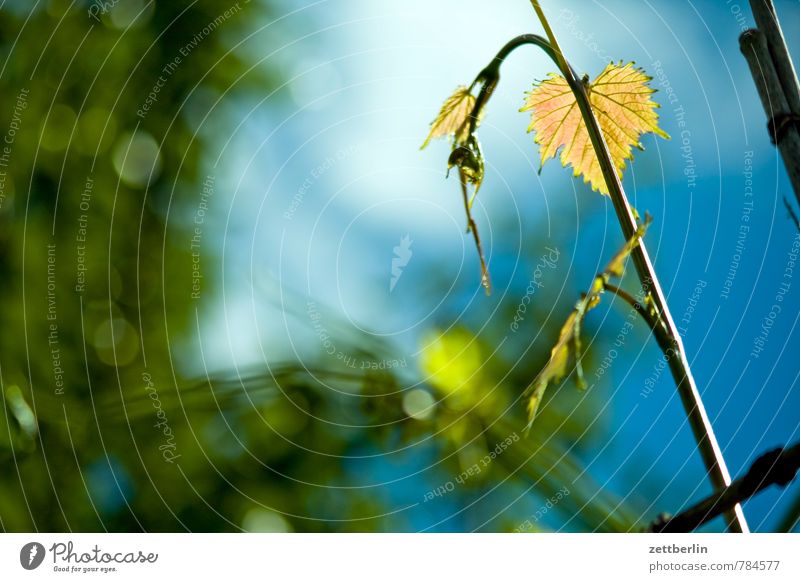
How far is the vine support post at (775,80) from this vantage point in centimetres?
26

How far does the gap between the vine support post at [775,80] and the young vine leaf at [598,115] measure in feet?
0.36

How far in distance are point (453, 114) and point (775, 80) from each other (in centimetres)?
19

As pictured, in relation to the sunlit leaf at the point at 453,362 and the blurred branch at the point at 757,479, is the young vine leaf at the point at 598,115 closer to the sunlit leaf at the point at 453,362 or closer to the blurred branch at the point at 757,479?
the blurred branch at the point at 757,479

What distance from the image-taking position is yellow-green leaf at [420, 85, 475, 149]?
39 centimetres

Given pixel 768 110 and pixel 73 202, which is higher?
pixel 73 202

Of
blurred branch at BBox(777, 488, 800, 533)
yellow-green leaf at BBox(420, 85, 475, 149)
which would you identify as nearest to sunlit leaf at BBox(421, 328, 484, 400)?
yellow-green leaf at BBox(420, 85, 475, 149)

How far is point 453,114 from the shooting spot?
42cm

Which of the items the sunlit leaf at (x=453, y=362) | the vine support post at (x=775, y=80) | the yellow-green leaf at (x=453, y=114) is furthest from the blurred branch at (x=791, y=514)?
the sunlit leaf at (x=453, y=362)

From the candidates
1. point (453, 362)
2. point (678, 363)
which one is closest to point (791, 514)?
point (678, 363)

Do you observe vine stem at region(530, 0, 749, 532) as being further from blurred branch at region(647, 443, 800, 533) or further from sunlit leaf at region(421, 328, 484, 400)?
sunlit leaf at region(421, 328, 484, 400)
